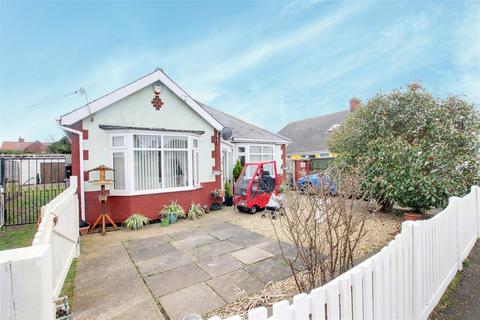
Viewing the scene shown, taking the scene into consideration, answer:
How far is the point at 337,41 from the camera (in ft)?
34.6

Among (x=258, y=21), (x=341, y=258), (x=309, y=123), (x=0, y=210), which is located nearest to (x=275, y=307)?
(x=341, y=258)

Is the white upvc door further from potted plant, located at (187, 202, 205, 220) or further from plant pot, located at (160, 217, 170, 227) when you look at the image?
plant pot, located at (160, 217, 170, 227)

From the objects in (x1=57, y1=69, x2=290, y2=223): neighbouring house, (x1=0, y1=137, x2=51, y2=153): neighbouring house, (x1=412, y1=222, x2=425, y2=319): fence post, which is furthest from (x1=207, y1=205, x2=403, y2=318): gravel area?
(x1=0, y1=137, x2=51, y2=153): neighbouring house

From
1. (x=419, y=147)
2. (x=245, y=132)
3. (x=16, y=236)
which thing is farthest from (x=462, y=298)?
(x=245, y=132)

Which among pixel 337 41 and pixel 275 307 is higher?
pixel 337 41

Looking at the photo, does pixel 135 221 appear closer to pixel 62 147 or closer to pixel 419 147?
pixel 419 147

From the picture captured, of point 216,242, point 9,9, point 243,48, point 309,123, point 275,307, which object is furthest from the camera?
point 309,123

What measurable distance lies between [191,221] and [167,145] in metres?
2.97

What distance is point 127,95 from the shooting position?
26.5 feet

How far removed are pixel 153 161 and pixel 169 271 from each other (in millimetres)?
4800

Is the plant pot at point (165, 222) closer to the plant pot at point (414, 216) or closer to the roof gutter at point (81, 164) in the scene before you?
the roof gutter at point (81, 164)

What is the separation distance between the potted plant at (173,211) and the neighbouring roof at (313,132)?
1827 cm

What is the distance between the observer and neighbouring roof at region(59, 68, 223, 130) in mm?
7272

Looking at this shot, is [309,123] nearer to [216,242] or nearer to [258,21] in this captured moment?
[258,21]
